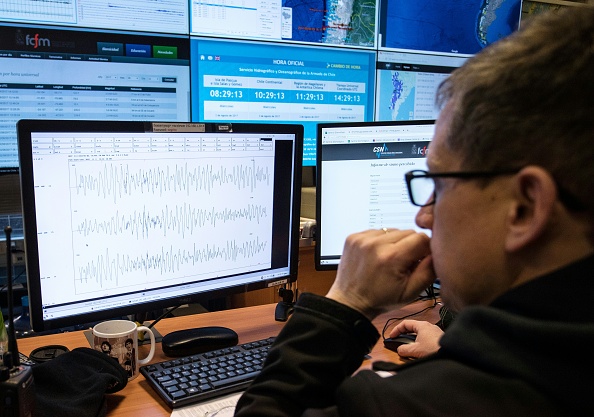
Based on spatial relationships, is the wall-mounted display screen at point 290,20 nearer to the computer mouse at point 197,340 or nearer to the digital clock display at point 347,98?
the digital clock display at point 347,98

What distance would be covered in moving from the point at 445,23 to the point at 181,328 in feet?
6.60

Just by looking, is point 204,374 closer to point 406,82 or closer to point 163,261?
point 163,261

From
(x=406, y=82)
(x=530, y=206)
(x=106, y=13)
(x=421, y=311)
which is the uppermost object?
(x=106, y=13)

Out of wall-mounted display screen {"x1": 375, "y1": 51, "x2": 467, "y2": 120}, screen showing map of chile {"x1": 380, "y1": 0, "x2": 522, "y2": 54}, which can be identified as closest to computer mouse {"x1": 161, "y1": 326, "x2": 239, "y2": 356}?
wall-mounted display screen {"x1": 375, "y1": 51, "x2": 467, "y2": 120}

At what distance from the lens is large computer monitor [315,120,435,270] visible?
4.95 feet

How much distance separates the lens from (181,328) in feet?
4.63

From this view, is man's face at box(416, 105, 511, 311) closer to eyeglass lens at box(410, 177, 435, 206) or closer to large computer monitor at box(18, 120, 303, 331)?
eyeglass lens at box(410, 177, 435, 206)

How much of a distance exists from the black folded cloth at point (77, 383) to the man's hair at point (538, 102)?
2.49ft

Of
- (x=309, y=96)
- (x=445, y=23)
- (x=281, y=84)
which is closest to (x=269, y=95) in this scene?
(x=281, y=84)

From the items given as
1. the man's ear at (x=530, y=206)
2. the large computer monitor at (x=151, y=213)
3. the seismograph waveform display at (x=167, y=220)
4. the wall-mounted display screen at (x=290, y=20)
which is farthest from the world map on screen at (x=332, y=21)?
the man's ear at (x=530, y=206)

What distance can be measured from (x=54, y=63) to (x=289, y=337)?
1472 millimetres

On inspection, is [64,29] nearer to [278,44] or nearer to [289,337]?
[278,44]

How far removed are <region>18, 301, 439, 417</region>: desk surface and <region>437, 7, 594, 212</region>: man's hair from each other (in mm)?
754

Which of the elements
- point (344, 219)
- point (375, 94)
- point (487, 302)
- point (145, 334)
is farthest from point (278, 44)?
point (487, 302)
